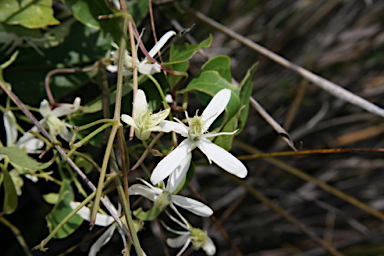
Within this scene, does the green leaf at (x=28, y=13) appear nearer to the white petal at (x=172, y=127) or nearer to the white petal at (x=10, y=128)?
the white petal at (x=10, y=128)

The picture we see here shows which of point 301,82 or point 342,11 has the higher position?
point 342,11

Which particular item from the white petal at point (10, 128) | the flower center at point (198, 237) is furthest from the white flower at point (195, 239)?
the white petal at point (10, 128)

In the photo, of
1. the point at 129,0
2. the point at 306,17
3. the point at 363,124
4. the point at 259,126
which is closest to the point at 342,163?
the point at 363,124

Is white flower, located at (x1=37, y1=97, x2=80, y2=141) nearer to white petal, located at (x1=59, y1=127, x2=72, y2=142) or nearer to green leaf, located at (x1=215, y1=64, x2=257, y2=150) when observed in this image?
white petal, located at (x1=59, y1=127, x2=72, y2=142)

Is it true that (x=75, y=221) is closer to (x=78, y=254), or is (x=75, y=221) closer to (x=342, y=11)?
(x=78, y=254)

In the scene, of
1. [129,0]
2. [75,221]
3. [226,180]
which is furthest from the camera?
[226,180]

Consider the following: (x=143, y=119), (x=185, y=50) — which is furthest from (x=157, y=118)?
(x=185, y=50)
